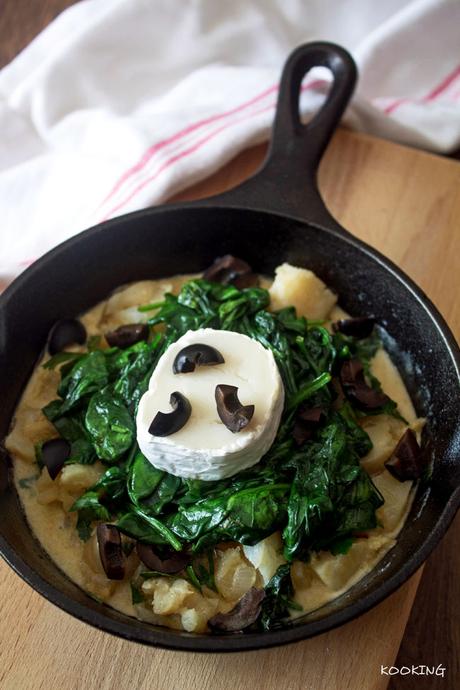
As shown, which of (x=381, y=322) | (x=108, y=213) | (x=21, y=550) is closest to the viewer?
(x=21, y=550)

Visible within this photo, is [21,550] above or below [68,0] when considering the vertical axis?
below

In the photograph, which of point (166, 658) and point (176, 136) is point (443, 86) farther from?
point (166, 658)

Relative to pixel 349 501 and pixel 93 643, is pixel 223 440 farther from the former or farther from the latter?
pixel 93 643

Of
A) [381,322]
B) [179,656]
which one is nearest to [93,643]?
[179,656]

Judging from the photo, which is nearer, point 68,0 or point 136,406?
point 136,406

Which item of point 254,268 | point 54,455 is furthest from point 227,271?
point 54,455

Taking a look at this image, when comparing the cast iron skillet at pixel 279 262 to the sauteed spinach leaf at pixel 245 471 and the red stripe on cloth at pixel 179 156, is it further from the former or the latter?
the red stripe on cloth at pixel 179 156
